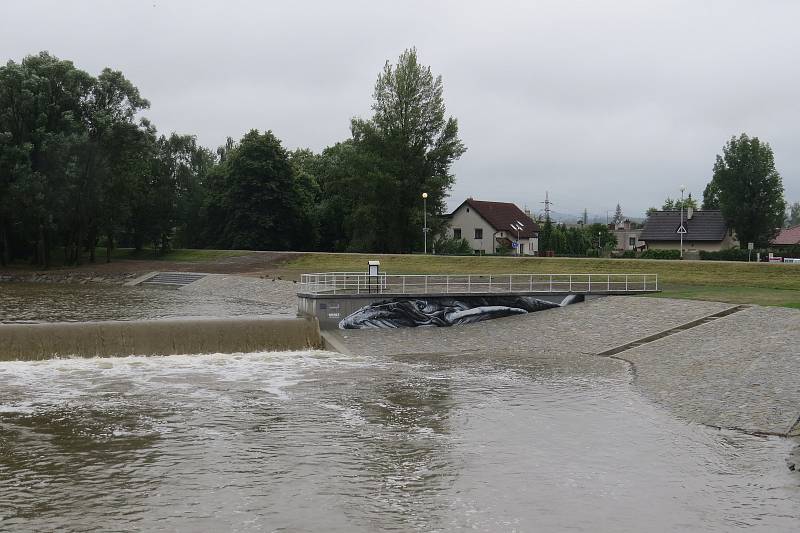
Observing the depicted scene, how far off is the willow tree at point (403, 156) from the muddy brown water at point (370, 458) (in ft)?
161

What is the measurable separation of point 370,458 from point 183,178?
3135 inches

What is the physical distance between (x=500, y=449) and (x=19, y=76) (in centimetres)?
6208

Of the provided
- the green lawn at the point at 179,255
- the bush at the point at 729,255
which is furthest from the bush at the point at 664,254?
the green lawn at the point at 179,255

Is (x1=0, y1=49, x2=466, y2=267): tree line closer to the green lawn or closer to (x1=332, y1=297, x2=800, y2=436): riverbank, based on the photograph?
the green lawn

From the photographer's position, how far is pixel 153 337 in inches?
1152

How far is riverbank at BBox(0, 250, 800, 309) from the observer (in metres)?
40.6

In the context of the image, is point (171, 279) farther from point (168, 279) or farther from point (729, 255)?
point (729, 255)

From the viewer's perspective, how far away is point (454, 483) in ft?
47.2

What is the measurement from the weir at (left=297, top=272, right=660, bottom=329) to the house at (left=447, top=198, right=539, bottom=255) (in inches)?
1848

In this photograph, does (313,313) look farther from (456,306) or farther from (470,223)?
(470,223)

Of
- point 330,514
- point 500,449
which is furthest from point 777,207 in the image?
point 330,514

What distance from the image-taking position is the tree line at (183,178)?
64625mm

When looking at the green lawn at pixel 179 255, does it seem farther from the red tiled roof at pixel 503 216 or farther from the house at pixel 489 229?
the red tiled roof at pixel 503 216

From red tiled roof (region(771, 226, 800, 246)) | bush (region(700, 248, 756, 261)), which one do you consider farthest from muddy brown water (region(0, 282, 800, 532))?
red tiled roof (region(771, 226, 800, 246))
